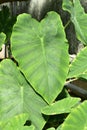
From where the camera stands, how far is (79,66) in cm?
212

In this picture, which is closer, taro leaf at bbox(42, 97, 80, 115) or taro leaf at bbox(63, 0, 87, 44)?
taro leaf at bbox(42, 97, 80, 115)

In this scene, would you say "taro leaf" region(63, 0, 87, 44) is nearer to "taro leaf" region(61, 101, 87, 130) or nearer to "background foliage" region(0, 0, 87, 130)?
"background foliage" region(0, 0, 87, 130)

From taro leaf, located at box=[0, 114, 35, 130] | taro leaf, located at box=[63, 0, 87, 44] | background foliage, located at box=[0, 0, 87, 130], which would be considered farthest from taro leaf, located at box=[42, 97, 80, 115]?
taro leaf, located at box=[63, 0, 87, 44]

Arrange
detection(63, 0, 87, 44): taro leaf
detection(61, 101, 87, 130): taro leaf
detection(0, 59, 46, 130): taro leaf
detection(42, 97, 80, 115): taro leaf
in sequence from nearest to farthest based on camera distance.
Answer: detection(61, 101, 87, 130): taro leaf < detection(42, 97, 80, 115): taro leaf < detection(0, 59, 46, 130): taro leaf < detection(63, 0, 87, 44): taro leaf

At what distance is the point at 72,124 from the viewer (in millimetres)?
1835

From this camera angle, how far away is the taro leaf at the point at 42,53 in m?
2.02

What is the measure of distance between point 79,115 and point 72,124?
6 cm

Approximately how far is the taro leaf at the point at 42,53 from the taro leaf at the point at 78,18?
11 cm

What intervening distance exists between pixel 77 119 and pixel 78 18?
2.61 ft

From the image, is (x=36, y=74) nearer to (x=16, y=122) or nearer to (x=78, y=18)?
(x=16, y=122)

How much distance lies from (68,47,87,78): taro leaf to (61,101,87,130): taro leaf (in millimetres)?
260

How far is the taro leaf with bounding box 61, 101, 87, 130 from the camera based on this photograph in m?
1.81

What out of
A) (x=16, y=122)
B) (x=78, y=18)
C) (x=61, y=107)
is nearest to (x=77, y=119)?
(x=61, y=107)

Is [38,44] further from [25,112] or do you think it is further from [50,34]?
[25,112]
